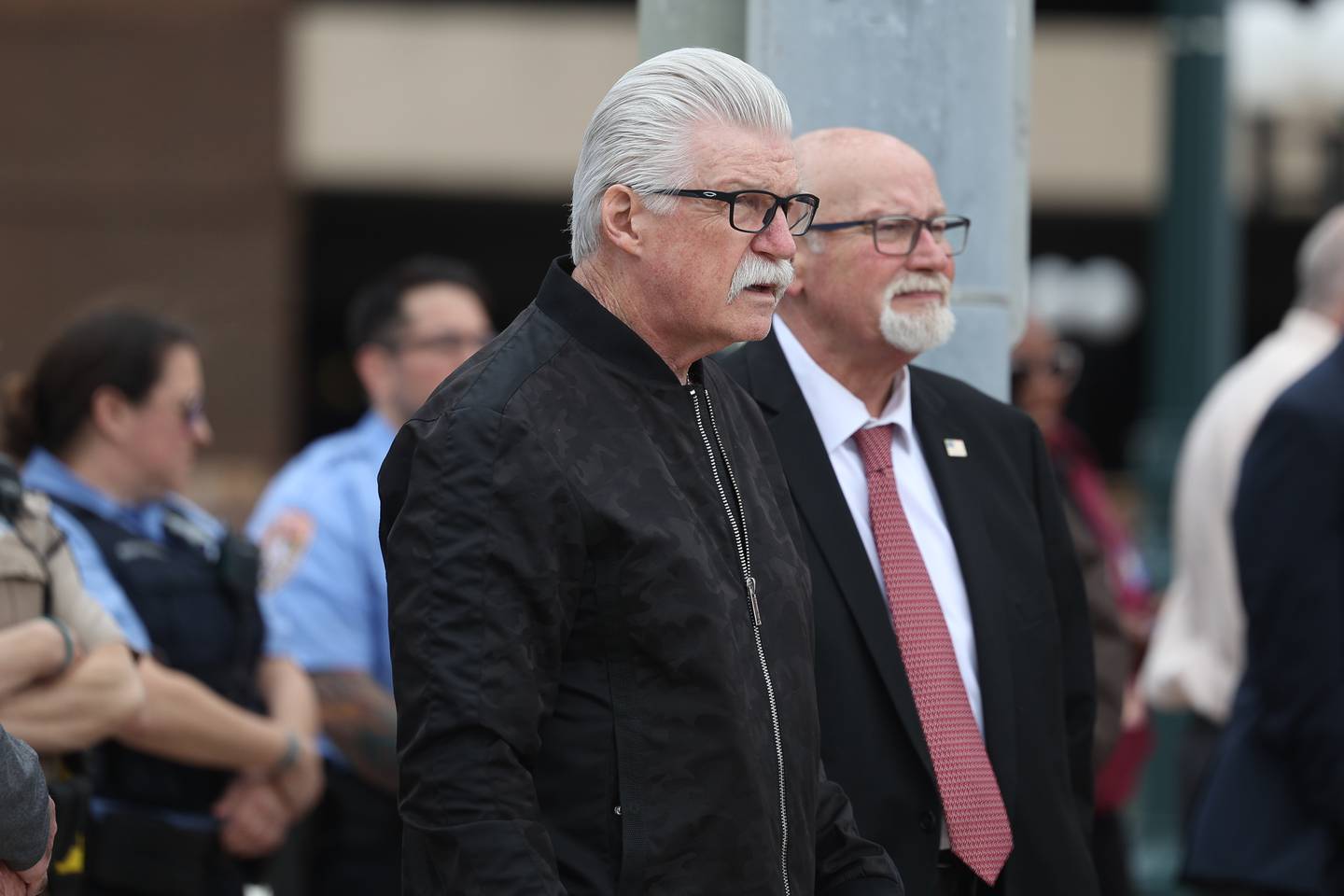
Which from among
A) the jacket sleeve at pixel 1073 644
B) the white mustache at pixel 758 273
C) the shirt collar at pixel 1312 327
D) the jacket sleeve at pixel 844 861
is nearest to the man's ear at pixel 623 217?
the white mustache at pixel 758 273

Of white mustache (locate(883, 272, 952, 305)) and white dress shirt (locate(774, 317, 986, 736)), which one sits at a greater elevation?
white mustache (locate(883, 272, 952, 305))

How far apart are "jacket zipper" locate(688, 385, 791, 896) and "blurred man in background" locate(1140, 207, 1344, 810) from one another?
11.4 ft

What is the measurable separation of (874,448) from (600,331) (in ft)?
3.26

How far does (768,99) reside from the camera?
108 inches

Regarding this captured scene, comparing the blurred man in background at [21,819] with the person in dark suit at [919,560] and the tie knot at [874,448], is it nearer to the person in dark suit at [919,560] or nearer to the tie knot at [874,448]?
the person in dark suit at [919,560]

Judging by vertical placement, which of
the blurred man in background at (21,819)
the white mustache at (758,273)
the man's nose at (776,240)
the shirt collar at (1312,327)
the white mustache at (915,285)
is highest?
the man's nose at (776,240)

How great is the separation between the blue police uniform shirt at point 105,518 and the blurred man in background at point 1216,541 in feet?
9.13

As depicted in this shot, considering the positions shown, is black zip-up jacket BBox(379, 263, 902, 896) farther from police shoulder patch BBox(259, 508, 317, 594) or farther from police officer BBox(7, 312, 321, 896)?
police shoulder patch BBox(259, 508, 317, 594)

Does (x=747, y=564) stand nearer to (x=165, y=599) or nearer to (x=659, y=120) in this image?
(x=659, y=120)

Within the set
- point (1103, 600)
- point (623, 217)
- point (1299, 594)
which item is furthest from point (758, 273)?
point (1103, 600)

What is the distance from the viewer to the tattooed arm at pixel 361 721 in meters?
5.05

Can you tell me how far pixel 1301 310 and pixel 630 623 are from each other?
4072 mm

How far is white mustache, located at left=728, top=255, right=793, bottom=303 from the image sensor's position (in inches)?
107

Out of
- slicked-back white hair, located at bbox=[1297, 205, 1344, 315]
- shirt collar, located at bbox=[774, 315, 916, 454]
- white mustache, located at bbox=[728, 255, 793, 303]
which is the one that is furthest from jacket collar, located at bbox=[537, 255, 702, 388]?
slicked-back white hair, located at bbox=[1297, 205, 1344, 315]
